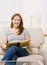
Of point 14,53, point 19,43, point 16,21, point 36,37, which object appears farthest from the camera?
point 36,37

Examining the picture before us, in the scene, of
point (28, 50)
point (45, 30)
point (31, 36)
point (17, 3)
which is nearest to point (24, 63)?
point (28, 50)

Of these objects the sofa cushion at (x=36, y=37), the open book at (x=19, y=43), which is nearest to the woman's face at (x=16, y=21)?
the sofa cushion at (x=36, y=37)

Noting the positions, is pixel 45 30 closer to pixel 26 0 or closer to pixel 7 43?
pixel 26 0

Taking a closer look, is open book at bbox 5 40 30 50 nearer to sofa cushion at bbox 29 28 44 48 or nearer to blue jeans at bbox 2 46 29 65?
blue jeans at bbox 2 46 29 65

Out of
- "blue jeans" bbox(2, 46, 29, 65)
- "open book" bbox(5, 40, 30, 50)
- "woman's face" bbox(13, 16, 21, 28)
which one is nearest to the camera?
"blue jeans" bbox(2, 46, 29, 65)

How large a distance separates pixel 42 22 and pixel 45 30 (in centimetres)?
23

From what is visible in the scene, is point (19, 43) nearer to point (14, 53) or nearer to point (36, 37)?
point (14, 53)

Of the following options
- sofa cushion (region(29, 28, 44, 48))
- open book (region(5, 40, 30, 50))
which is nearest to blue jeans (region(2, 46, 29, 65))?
open book (region(5, 40, 30, 50))

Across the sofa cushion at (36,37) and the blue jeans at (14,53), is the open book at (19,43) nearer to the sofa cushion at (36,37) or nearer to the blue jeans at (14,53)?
the blue jeans at (14,53)

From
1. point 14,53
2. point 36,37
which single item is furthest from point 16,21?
point 14,53

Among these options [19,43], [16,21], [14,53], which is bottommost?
[14,53]

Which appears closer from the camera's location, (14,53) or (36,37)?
(14,53)

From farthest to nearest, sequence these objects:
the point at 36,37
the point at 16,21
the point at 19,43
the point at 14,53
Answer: the point at 36,37 → the point at 16,21 → the point at 19,43 → the point at 14,53

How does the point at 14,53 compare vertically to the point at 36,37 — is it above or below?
below
